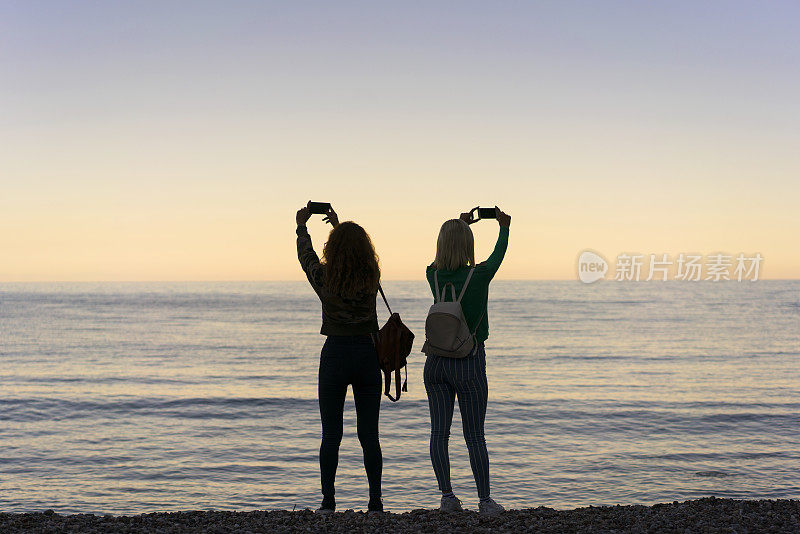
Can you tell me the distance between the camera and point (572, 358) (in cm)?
2667

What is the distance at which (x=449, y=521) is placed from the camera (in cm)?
464

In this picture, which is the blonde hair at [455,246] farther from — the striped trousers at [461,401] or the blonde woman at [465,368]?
the striped trousers at [461,401]

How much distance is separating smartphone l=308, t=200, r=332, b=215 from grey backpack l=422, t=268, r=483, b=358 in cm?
116

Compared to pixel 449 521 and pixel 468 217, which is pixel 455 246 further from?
pixel 449 521

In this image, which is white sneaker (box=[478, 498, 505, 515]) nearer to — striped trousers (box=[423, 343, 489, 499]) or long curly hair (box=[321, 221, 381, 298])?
striped trousers (box=[423, 343, 489, 499])

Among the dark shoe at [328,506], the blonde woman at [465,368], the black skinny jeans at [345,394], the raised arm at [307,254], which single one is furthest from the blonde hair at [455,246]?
the dark shoe at [328,506]

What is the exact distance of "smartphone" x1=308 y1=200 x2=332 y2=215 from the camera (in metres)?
5.26

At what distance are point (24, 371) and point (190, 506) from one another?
61.9 ft

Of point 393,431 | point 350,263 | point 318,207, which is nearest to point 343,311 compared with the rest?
point 350,263

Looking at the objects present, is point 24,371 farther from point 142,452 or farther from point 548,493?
point 548,493

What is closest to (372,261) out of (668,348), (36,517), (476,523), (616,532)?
(476,523)

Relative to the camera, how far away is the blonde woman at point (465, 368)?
504 cm

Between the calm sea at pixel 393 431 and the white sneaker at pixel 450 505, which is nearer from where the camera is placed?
the white sneaker at pixel 450 505

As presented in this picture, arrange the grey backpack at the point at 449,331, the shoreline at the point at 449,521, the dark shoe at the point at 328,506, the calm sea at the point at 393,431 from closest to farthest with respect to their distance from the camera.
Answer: the shoreline at the point at 449,521, the grey backpack at the point at 449,331, the dark shoe at the point at 328,506, the calm sea at the point at 393,431
